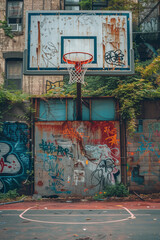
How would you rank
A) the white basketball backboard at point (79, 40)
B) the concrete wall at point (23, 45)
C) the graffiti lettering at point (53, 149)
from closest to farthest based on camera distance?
the white basketball backboard at point (79, 40)
the graffiti lettering at point (53, 149)
the concrete wall at point (23, 45)

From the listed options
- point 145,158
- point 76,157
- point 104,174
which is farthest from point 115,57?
point 104,174

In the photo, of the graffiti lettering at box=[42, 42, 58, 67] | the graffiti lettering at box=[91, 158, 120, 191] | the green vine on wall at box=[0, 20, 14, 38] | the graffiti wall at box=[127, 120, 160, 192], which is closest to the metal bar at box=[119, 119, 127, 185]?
the graffiti wall at box=[127, 120, 160, 192]

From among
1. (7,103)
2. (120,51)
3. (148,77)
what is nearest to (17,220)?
(7,103)

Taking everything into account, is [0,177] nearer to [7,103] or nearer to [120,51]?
[7,103]

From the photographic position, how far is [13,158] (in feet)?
36.3

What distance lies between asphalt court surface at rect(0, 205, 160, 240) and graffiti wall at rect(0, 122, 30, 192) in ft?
7.94

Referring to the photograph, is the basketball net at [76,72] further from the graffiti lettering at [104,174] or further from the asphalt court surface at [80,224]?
the asphalt court surface at [80,224]

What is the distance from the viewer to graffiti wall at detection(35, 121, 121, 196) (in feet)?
35.6

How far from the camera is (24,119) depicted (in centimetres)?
1138

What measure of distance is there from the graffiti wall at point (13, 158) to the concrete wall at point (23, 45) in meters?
4.09

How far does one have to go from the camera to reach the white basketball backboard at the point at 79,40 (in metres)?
9.52

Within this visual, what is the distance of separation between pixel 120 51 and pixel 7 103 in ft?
18.8

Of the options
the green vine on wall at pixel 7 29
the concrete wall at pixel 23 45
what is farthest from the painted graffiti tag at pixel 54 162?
the green vine on wall at pixel 7 29

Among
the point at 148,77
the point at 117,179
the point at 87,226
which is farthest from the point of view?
the point at 148,77
